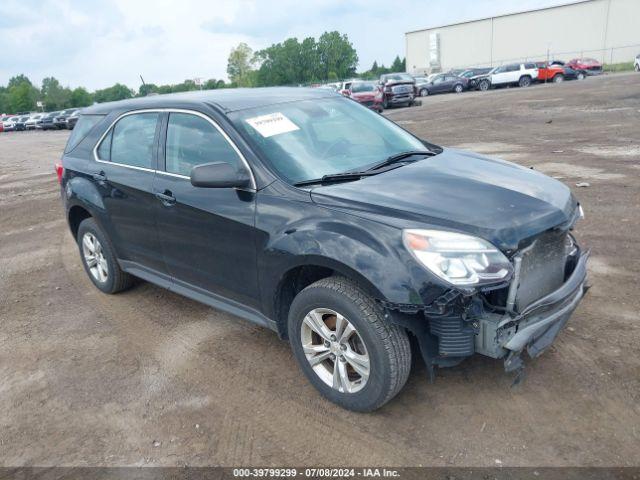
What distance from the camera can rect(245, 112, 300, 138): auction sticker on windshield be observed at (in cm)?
379

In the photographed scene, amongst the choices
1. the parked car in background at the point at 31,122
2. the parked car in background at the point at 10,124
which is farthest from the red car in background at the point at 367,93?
the parked car in background at the point at 10,124

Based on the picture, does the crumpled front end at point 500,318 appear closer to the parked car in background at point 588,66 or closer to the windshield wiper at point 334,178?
the windshield wiper at point 334,178

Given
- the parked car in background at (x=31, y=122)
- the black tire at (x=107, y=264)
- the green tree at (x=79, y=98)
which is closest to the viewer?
the black tire at (x=107, y=264)

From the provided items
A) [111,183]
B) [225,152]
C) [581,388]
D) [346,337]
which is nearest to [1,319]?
[111,183]


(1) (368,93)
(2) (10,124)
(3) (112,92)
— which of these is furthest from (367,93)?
(3) (112,92)

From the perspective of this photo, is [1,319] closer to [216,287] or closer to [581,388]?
[216,287]

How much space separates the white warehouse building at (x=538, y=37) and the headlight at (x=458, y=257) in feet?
241

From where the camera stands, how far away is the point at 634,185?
7.79 m

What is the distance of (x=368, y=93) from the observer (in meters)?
28.4

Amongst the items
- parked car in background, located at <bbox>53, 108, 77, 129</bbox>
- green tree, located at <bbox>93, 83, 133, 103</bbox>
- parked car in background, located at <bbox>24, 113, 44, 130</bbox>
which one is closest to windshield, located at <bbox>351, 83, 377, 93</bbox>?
parked car in background, located at <bbox>53, 108, 77, 129</bbox>

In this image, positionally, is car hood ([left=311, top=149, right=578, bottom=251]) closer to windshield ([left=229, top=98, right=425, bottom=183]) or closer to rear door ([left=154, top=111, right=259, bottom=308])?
windshield ([left=229, top=98, right=425, bottom=183])

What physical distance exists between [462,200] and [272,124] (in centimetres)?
148

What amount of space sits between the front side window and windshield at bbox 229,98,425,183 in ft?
0.59

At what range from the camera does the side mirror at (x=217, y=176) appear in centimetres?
343
